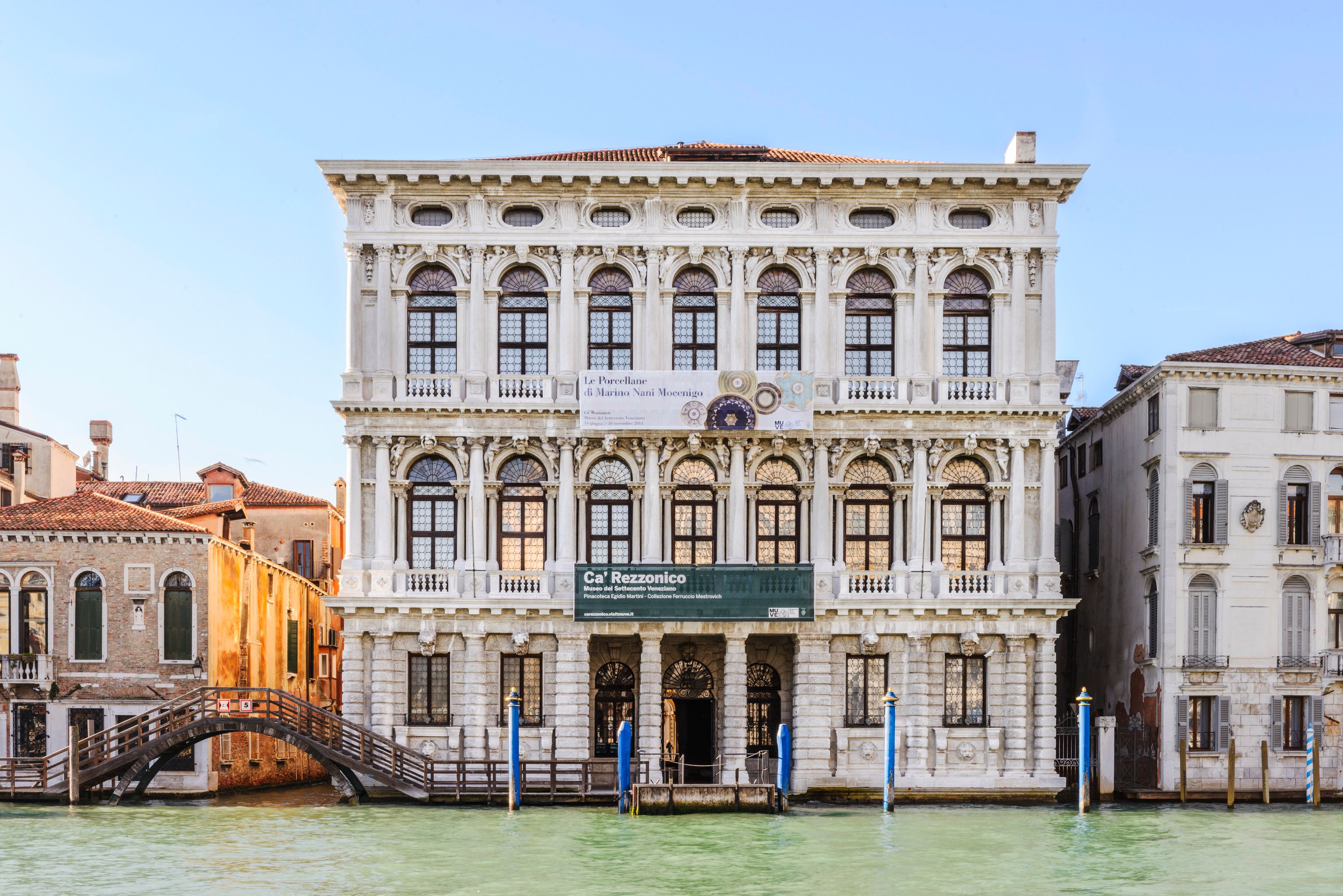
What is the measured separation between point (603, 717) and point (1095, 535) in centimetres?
1373

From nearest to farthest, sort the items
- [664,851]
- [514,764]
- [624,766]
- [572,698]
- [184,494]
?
[664,851], [624,766], [514,764], [572,698], [184,494]

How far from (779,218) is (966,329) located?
15.7 ft

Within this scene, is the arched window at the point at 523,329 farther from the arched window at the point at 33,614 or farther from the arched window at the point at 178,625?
the arched window at the point at 33,614

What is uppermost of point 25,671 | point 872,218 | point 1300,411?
point 872,218

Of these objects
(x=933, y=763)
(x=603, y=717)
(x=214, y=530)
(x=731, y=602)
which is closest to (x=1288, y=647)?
(x=933, y=763)

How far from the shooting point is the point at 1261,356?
4069 centimetres

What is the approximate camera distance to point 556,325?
1556 inches

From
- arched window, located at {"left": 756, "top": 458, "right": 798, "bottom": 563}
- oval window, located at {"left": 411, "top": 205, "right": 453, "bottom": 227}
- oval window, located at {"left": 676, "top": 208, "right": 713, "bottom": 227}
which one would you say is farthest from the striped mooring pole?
oval window, located at {"left": 411, "top": 205, "right": 453, "bottom": 227}

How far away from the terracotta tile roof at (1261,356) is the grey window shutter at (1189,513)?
2.79 meters

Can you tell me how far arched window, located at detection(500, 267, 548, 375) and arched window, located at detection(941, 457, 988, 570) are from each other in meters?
9.33

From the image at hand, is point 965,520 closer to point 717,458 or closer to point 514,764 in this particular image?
point 717,458

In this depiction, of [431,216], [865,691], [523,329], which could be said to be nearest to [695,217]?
[523,329]

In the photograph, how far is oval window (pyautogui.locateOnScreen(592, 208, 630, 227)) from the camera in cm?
3994

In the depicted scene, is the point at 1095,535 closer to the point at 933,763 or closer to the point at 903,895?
the point at 933,763
